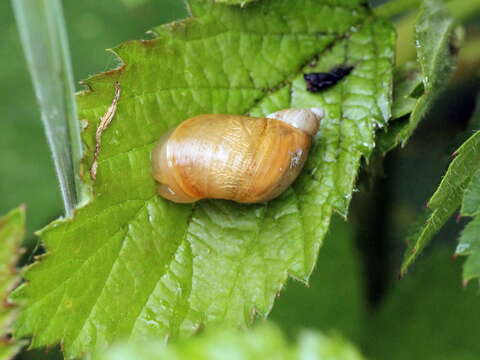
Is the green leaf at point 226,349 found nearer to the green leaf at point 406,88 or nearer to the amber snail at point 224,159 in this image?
the amber snail at point 224,159

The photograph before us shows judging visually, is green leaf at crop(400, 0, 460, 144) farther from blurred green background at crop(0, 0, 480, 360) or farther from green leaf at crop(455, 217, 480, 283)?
blurred green background at crop(0, 0, 480, 360)

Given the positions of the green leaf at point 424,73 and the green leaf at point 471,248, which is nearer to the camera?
the green leaf at point 471,248

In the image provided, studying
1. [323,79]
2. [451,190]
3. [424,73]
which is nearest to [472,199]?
[451,190]

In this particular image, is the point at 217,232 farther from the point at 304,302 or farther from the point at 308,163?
the point at 304,302

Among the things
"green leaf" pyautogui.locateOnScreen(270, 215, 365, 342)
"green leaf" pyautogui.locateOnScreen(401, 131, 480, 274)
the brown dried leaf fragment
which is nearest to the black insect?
"green leaf" pyautogui.locateOnScreen(401, 131, 480, 274)

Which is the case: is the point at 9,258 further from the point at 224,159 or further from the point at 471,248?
the point at 471,248

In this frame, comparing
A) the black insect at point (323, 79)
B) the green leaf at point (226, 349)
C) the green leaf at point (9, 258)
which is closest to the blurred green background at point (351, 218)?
the black insect at point (323, 79)

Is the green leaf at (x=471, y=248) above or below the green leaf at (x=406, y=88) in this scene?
below
